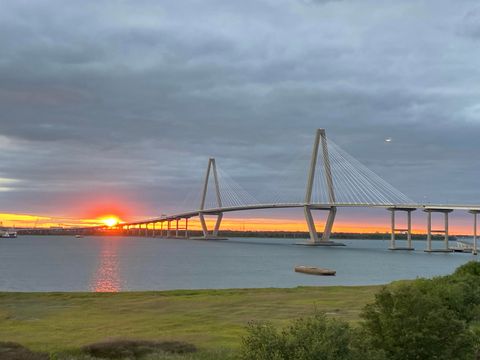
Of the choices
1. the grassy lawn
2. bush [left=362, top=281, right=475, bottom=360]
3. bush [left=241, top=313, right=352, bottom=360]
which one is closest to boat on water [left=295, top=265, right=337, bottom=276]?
the grassy lawn

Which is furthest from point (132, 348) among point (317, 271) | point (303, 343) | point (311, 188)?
point (311, 188)

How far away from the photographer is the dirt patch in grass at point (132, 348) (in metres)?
12.4

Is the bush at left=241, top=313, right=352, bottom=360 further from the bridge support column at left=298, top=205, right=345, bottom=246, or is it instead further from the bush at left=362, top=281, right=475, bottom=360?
the bridge support column at left=298, top=205, right=345, bottom=246

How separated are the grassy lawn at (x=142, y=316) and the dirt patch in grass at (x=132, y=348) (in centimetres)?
53

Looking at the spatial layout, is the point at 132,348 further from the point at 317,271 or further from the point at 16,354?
the point at 317,271

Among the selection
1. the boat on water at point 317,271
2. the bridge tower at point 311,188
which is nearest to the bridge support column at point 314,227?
the bridge tower at point 311,188

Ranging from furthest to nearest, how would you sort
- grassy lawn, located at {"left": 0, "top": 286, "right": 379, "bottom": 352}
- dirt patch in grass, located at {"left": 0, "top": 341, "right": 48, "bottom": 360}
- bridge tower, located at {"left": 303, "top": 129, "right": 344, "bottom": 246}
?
1. bridge tower, located at {"left": 303, "top": 129, "right": 344, "bottom": 246}
2. grassy lawn, located at {"left": 0, "top": 286, "right": 379, "bottom": 352}
3. dirt patch in grass, located at {"left": 0, "top": 341, "right": 48, "bottom": 360}

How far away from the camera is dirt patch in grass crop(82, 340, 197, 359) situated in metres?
12.4

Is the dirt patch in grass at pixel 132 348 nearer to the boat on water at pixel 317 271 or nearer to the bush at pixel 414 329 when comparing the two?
the bush at pixel 414 329

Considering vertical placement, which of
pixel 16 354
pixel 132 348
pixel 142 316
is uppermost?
pixel 16 354

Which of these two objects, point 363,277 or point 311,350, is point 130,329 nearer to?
point 311,350

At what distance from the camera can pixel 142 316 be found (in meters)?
21.6

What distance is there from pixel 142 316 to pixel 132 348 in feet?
29.9

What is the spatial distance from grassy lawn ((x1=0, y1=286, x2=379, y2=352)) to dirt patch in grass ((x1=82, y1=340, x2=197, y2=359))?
533 mm
